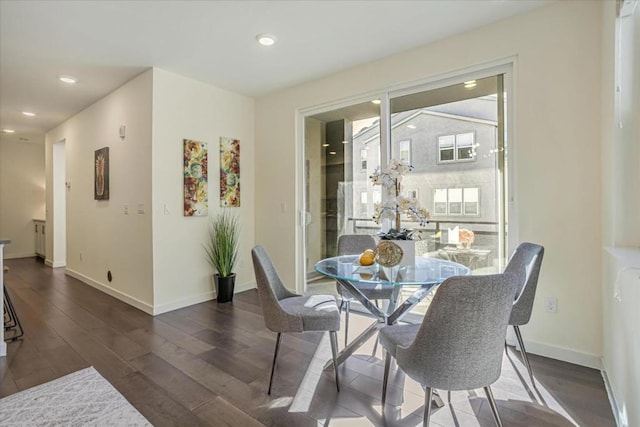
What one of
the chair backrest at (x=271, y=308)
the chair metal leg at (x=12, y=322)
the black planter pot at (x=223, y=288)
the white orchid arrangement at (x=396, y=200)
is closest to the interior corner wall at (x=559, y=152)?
the white orchid arrangement at (x=396, y=200)

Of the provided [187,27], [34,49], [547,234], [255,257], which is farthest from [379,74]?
[34,49]

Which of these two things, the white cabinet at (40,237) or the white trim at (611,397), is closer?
the white trim at (611,397)

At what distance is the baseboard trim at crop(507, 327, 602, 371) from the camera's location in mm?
2322

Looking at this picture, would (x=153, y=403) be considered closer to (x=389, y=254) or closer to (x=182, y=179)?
(x=389, y=254)

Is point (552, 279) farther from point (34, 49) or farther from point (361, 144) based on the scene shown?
point (34, 49)

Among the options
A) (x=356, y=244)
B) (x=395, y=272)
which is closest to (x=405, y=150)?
(x=356, y=244)

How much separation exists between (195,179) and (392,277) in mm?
2919

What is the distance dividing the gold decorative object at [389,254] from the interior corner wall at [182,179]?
8.55 ft

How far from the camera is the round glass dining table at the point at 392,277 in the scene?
6.06 ft

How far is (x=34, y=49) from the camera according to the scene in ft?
10.1

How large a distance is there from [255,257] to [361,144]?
2.11 meters

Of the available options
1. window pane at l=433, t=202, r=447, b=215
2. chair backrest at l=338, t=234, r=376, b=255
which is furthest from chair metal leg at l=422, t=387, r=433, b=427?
window pane at l=433, t=202, r=447, b=215

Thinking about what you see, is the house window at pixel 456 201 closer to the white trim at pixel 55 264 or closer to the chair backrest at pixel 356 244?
the chair backrest at pixel 356 244

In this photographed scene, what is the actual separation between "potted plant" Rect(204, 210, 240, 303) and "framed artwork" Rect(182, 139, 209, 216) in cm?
25
